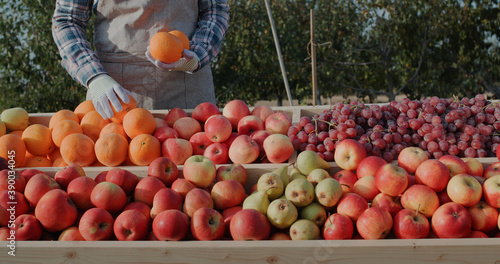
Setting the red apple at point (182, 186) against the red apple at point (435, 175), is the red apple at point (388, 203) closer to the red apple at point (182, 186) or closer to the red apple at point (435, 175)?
the red apple at point (435, 175)

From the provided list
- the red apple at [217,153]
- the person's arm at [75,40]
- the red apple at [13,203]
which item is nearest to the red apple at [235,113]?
the red apple at [217,153]

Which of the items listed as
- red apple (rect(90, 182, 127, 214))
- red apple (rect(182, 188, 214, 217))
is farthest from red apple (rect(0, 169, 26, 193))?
red apple (rect(182, 188, 214, 217))

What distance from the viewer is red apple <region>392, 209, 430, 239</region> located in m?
1.46

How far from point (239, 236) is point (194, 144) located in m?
0.91

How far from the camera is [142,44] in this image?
2.81 m

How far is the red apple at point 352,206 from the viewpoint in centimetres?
156

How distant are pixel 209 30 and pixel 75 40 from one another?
0.85m

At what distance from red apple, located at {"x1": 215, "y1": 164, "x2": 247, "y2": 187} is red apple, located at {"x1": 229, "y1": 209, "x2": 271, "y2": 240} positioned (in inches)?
13.5

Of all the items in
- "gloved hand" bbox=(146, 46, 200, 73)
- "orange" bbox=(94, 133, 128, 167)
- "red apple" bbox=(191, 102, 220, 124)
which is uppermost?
"gloved hand" bbox=(146, 46, 200, 73)

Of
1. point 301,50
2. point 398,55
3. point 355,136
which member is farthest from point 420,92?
point 355,136

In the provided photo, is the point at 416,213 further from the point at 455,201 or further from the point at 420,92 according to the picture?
the point at 420,92

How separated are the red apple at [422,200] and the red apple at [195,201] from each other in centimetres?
73

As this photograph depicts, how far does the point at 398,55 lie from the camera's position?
611cm

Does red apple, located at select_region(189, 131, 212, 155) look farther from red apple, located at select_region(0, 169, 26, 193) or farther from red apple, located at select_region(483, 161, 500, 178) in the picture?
red apple, located at select_region(483, 161, 500, 178)
